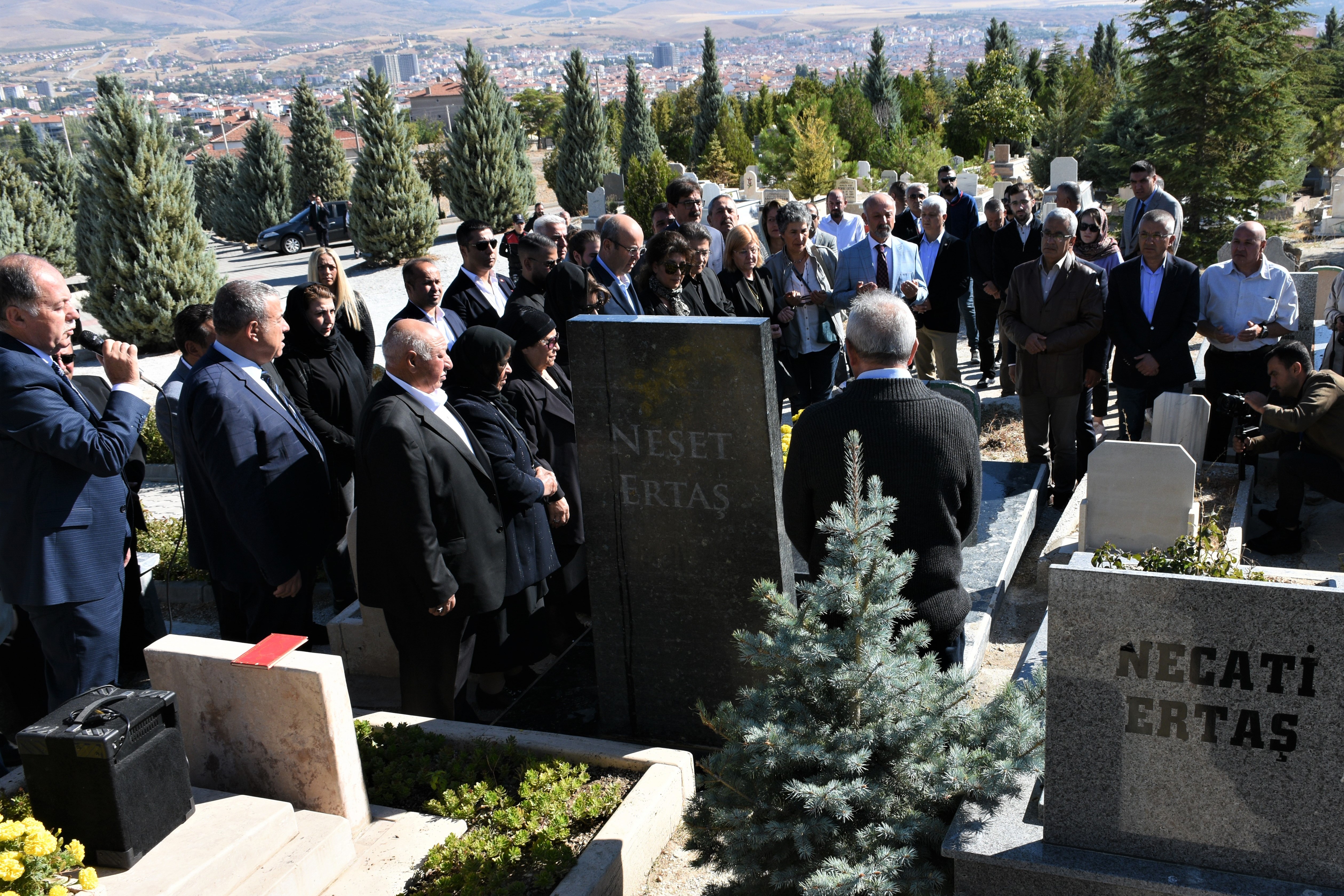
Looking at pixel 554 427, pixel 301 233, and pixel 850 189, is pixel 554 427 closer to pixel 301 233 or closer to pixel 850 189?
pixel 850 189

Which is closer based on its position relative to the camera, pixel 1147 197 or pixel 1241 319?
pixel 1241 319

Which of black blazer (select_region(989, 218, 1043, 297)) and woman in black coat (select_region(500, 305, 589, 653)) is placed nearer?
woman in black coat (select_region(500, 305, 589, 653))

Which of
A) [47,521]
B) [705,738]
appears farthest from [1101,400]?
[47,521]

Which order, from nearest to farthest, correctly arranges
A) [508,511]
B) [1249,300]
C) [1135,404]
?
[508,511]
[1249,300]
[1135,404]

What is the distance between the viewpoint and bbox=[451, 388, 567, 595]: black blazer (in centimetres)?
454

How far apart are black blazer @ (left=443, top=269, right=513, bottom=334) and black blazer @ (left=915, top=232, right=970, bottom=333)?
3870mm

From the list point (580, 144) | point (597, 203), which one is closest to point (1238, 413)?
point (597, 203)

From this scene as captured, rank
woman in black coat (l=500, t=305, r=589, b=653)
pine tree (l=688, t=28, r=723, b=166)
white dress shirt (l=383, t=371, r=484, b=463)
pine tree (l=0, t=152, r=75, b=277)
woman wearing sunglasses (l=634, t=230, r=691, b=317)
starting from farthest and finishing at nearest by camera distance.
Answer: pine tree (l=688, t=28, r=723, b=166) → pine tree (l=0, t=152, r=75, b=277) → woman wearing sunglasses (l=634, t=230, r=691, b=317) → woman in black coat (l=500, t=305, r=589, b=653) → white dress shirt (l=383, t=371, r=484, b=463)

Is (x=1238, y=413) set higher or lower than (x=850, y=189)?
lower

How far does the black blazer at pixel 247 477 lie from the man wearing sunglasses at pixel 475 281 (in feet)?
6.57

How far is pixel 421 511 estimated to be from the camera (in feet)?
13.7

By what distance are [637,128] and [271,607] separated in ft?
98.6

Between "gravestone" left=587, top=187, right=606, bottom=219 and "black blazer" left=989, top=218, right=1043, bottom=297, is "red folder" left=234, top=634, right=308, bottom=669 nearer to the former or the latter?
"black blazer" left=989, top=218, right=1043, bottom=297

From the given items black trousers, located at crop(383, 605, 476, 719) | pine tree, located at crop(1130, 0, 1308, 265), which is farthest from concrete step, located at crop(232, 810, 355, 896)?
pine tree, located at crop(1130, 0, 1308, 265)
